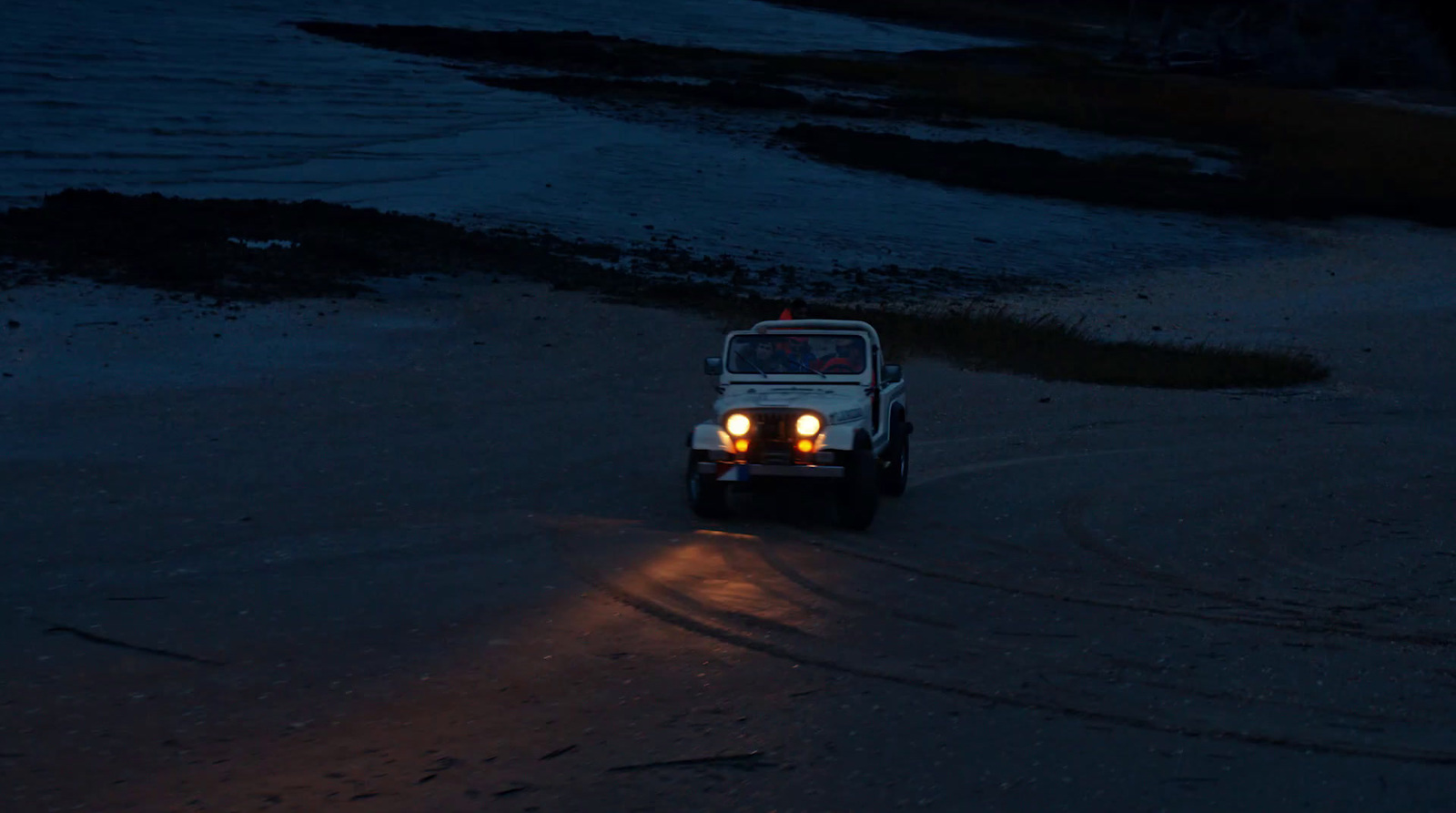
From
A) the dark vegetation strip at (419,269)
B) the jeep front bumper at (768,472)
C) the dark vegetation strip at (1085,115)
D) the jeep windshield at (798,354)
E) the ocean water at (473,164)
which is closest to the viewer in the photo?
the jeep front bumper at (768,472)

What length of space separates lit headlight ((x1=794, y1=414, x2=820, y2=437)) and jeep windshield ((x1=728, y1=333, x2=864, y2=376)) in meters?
1.22

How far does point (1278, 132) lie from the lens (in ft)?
194

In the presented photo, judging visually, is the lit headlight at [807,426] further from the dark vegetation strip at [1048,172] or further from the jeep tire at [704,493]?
the dark vegetation strip at [1048,172]

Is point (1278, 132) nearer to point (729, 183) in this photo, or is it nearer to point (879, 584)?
point (729, 183)

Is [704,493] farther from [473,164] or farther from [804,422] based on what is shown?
[473,164]

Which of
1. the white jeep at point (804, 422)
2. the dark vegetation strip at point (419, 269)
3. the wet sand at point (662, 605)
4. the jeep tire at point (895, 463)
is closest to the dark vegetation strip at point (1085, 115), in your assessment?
the dark vegetation strip at point (419, 269)

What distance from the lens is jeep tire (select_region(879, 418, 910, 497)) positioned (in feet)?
47.6

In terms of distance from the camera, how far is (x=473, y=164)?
40562mm

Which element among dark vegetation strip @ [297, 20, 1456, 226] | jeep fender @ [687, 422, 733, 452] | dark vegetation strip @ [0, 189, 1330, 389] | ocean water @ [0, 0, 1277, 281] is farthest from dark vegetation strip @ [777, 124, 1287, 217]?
jeep fender @ [687, 422, 733, 452]

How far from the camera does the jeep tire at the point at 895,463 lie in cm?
1452

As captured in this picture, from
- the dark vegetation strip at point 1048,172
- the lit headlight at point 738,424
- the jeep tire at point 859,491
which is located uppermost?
the dark vegetation strip at point 1048,172

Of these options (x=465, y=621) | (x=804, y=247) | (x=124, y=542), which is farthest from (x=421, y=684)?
(x=804, y=247)

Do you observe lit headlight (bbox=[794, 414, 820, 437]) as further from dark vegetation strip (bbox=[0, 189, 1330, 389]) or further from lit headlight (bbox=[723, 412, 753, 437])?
dark vegetation strip (bbox=[0, 189, 1330, 389])

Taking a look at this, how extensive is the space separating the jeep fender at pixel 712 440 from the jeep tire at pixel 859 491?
983 millimetres
